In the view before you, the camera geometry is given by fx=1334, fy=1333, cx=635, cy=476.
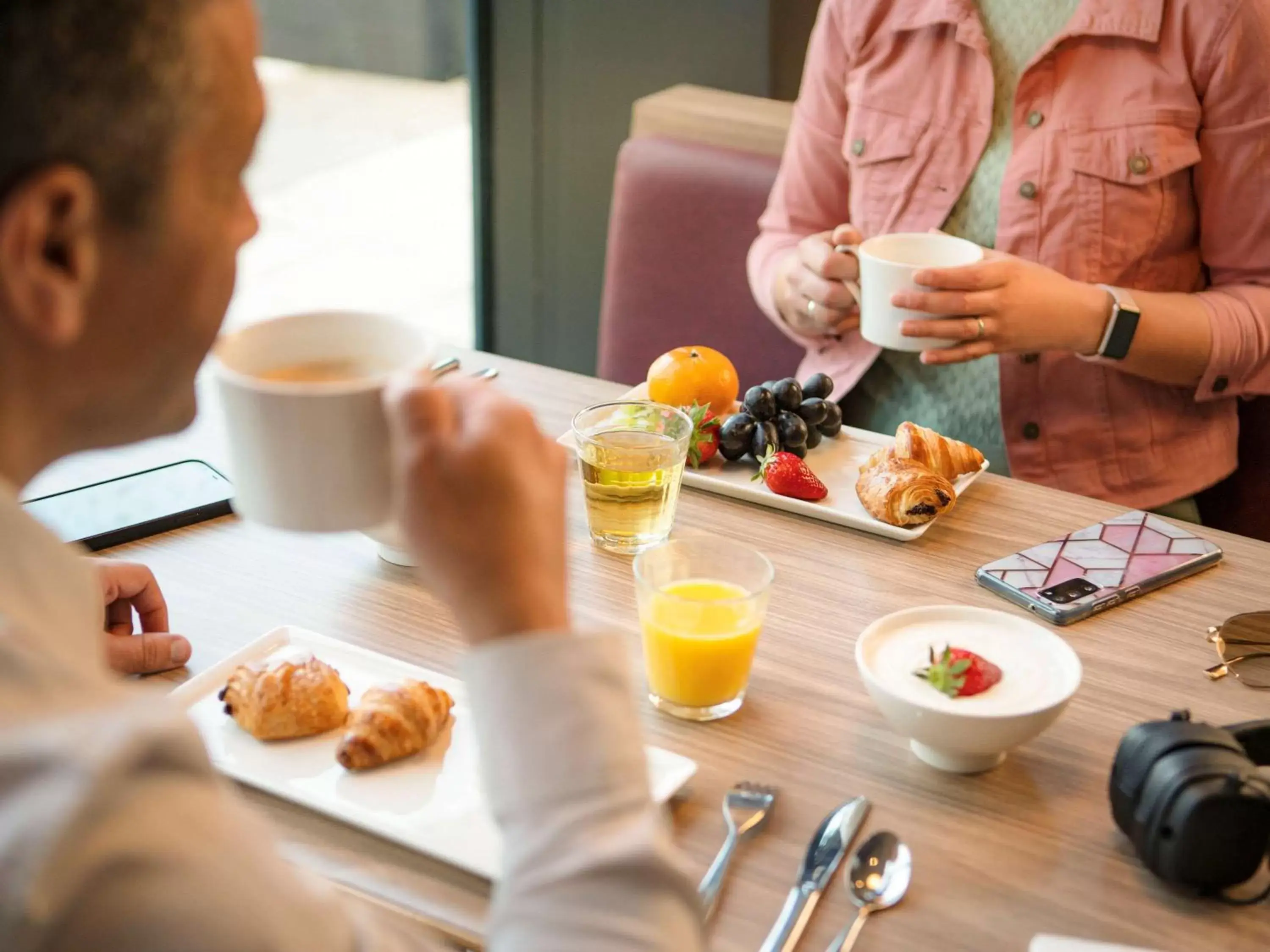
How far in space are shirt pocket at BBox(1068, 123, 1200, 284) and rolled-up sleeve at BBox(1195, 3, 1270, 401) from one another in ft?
0.10

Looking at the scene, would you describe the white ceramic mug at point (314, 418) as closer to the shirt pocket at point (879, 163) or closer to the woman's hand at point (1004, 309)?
the woman's hand at point (1004, 309)

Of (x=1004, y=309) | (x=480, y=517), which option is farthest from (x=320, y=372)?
(x=1004, y=309)

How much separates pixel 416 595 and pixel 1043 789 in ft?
1.85

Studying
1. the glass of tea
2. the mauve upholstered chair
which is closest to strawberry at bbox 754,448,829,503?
the glass of tea

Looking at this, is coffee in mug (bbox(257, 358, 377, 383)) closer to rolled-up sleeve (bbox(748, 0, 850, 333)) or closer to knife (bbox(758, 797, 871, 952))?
knife (bbox(758, 797, 871, 952))

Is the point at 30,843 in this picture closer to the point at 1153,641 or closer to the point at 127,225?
the point at 127,225

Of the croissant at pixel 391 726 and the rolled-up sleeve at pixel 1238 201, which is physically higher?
the rolled-up sleeve at pixel 1238 201

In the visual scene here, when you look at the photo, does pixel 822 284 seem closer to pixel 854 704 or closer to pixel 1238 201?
pixel 1238 201

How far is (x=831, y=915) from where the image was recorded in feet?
2.78

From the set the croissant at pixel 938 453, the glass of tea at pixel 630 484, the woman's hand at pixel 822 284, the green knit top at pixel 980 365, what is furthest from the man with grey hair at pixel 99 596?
the green knit top at pixel 980 365

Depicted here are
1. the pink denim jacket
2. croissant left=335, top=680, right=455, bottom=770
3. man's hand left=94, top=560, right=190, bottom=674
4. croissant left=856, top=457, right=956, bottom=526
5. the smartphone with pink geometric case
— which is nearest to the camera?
croissant left=335, top=680, right=455, bottom=770

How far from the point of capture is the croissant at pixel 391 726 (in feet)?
3.11

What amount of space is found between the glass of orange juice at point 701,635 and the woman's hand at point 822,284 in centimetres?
68

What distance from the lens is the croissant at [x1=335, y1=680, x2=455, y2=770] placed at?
3.11 feet
